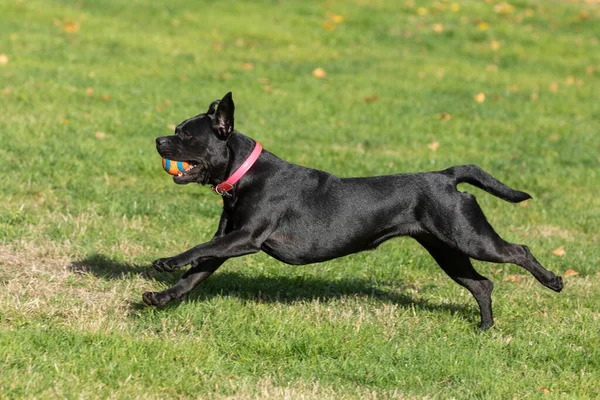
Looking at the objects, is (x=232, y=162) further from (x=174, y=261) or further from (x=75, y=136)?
(x=75, y=136)

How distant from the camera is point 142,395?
4.73 meters

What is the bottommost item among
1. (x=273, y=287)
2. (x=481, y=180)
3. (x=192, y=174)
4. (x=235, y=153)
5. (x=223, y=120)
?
(x=273, y=287)

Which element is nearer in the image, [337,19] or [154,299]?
[154,299]

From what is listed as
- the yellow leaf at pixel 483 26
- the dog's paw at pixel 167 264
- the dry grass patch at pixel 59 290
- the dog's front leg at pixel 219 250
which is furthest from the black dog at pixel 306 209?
the yellow leaf at pixel 483 26

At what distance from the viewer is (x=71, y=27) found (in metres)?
16.6

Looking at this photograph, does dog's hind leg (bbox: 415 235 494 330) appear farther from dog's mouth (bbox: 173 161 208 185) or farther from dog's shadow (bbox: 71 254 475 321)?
dog's mouth (bbox: 173 161 208 185)

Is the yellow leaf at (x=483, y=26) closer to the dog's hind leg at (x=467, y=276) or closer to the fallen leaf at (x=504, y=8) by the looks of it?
the fallen leaf at (x=504, y=8)

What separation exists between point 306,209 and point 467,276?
1434mm

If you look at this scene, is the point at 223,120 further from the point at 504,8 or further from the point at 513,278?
the point at 504,8

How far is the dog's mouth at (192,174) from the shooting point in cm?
577

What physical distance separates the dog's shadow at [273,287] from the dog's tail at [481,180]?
970 mm

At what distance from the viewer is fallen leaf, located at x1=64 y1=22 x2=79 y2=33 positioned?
16469 millimetres

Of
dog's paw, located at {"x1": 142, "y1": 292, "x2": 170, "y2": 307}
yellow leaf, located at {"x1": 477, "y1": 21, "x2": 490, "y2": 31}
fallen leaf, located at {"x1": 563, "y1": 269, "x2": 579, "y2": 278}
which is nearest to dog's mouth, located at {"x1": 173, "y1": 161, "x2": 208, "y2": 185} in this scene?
dog's paw, located at {"x1": 142, "y1": 292, "x2": 170, "y2": 307}

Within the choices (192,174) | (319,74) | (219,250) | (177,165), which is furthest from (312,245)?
(319,74)
